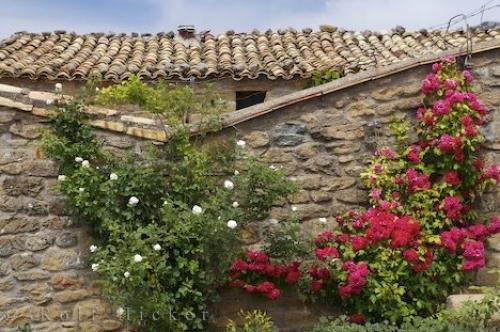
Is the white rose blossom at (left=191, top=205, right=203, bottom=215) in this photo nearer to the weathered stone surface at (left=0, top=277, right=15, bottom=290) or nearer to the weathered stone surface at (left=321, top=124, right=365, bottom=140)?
the weathered stone surface at (left=321, top=124, right=365, bottom=140)

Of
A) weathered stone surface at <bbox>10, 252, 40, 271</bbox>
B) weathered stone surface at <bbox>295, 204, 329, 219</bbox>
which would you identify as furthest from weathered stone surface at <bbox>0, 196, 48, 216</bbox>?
weathered stone surface at <bbox>295, 204, 329, 219</bbox>

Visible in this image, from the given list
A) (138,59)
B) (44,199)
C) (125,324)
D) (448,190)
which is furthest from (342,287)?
(138,59)

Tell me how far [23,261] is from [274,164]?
225 centimetres

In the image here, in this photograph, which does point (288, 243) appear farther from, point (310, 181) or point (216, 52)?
point (216, 52)

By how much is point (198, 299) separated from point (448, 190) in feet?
7.75

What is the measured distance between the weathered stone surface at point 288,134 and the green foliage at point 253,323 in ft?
4.87

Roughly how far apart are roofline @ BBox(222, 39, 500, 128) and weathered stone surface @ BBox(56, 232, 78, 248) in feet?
5.11

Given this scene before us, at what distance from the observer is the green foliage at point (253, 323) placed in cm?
512

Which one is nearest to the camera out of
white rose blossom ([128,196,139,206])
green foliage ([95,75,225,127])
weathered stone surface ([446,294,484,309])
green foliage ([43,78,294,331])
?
green foliage ([43,78,294,331])

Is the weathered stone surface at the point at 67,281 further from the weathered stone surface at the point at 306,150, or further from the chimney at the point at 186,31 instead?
the chimney at the point at 186,31

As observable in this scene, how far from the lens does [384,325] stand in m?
4.98

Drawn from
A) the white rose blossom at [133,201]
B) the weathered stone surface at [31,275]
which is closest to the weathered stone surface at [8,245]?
the weathered stone surface at [31,275]

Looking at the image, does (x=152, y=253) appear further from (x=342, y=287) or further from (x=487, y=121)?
(x=487, y=121)

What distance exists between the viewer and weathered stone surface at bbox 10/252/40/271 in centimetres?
522
